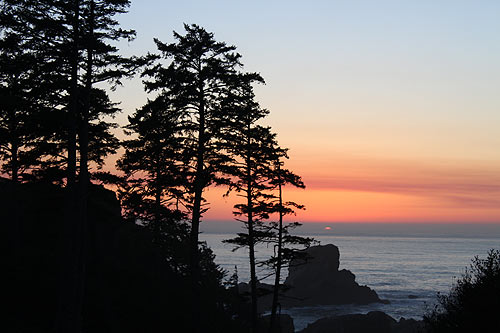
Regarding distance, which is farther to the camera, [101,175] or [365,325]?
[365,325]

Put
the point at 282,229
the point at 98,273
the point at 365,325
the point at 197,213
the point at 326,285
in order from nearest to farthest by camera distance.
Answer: the point at 197,213
the point at 98,273
the point at 282,229
the point at 365,325
the point at 326,285

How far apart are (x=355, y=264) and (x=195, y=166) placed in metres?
176

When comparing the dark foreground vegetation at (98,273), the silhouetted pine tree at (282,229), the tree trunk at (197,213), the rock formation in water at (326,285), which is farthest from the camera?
the rock formation in water at (326,285)

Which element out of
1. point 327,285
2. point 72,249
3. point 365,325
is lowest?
point 327,285

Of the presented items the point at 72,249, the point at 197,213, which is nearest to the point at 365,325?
the point at 197,213

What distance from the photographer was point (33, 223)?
23797 millimetres

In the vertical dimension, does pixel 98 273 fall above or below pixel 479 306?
above

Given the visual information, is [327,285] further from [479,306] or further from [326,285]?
[479,306]

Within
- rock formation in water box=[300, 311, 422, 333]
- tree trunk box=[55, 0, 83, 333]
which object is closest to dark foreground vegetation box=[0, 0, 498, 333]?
tree trunk box=[55, 0, 83, 333]

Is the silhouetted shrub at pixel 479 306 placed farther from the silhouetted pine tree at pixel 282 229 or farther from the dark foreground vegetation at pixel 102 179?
the silhouetted pine tree at pixel 282 229

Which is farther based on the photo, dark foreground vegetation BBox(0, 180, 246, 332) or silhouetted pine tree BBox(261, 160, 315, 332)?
silhouetted pine tree BBox(261, 160, 315, 332)

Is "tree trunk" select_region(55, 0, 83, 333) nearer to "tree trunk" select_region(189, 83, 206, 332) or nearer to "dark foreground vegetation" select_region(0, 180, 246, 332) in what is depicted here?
"dark foreground vegetation" select_region(0, 180, 246, 332)

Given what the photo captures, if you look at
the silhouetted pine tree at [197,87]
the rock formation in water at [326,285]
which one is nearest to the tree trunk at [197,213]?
the silhouetted pine tree at [197,87]

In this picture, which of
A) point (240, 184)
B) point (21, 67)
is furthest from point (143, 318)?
point (21, 67)
